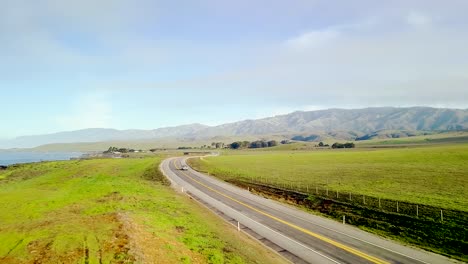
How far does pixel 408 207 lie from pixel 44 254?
39.5 meters

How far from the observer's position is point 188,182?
7262 cm

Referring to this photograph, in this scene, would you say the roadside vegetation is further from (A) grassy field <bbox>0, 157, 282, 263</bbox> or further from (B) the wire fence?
(A) grassy field <bbox>0, 157, 282, 263</bbox>

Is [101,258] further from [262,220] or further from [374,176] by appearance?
[374,176]

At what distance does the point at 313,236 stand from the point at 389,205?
1552 cm

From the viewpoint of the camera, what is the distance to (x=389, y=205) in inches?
1641

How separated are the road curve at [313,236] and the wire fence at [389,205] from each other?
755cm

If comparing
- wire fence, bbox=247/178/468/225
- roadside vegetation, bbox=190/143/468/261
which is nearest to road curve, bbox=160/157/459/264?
roadside vegetation, bbox=190/143/468/261

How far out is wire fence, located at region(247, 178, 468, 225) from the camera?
34.8 metres

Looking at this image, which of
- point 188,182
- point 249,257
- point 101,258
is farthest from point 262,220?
point 188,182

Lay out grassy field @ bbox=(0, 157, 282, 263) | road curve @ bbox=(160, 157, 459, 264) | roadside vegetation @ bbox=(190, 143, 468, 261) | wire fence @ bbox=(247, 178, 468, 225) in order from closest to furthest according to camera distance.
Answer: grassy field @ bbox=(0, 157, 282, 263), road curve @ bbox=(160, 157, 459, 264), roadside vegetation @ bbox=(190, 143, 468, 261), wire fence @ bbox=(247, 178, 468, 225)

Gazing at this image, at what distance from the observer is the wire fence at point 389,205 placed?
34.8 meters

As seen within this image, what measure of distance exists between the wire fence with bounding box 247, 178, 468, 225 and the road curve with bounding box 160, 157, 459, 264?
24.8ft

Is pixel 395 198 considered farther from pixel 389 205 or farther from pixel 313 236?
pixel 313 236

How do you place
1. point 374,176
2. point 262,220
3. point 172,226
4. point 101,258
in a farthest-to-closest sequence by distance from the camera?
point 374,176 → point 262,220 → point 172,226 → point 101,258
